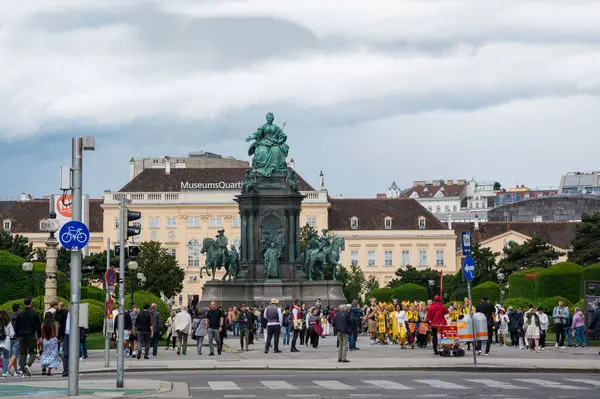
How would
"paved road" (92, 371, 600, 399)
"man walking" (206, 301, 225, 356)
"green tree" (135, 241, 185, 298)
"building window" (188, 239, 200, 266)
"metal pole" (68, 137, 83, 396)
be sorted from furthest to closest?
"building window" (188, 239, 200, 266), "green tree" (135, 241, 185, 298), "man walking" (206, 301, 225, 356), "paved road" (92, 371, 600, 399), "metal pole" (68, 137, 83, 396)

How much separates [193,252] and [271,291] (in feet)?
288

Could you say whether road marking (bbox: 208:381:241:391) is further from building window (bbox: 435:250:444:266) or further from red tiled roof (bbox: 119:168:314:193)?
building window (bbox: 435:250:444:266)

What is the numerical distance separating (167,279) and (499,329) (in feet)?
251

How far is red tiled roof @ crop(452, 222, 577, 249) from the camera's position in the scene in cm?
16350

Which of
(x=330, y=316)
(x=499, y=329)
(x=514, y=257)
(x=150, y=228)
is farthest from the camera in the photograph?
(x=150, y=228)

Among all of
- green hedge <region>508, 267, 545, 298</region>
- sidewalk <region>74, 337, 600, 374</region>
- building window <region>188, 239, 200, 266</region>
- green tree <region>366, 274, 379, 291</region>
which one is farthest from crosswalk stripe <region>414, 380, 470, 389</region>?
building window <region>188, 239, 200, 266</region>

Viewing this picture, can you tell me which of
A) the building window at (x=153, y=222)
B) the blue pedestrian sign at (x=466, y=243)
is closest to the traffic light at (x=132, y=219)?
the blue pedestrian sign at (x=466, y=243)

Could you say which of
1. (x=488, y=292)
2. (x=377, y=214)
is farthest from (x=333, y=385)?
(x=377, y=214)

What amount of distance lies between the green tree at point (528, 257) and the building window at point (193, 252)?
49380 millimetres

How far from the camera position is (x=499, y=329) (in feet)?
167

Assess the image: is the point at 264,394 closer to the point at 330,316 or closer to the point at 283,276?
the point at 330,316

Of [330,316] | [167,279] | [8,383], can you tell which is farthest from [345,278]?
[8,383]

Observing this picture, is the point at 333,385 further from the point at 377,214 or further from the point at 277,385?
the point at 377,214

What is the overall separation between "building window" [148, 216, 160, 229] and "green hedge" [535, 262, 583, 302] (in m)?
94.1
